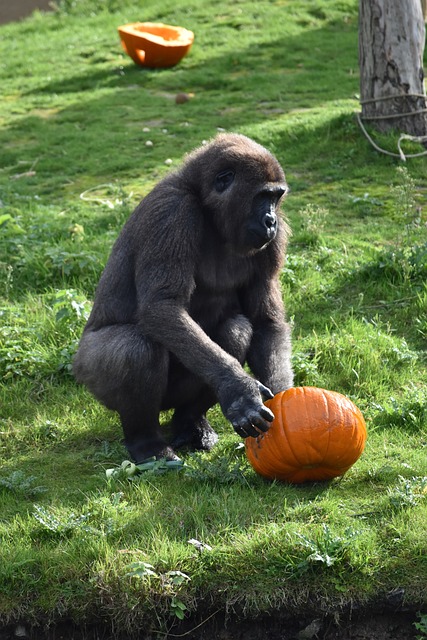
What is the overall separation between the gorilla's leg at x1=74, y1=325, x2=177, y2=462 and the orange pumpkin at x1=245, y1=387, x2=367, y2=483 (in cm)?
60

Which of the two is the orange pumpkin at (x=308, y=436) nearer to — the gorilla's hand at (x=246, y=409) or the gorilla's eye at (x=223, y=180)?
the gorilla's hand at (x=246, y=409)

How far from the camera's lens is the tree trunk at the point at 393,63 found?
8812 millimetres

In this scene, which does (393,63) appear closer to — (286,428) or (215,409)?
(215,409)

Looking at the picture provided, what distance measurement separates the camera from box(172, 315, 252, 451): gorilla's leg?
5.08 m

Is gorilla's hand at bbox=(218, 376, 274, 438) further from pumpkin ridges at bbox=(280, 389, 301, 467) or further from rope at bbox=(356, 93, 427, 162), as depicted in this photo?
rope at bbox=(356, 93, 427, 162)

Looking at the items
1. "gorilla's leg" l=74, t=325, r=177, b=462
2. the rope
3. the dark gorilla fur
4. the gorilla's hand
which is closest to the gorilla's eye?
the dark gorilla fur

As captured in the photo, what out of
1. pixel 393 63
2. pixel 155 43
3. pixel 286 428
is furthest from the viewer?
pixel 155 43

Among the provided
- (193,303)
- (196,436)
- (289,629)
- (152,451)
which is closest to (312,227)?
(193,303)

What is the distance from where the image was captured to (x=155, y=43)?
12312 mm

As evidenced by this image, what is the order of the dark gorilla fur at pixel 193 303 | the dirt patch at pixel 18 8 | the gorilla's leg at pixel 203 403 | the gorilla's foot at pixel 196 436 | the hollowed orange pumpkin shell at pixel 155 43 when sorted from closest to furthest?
1. the dark gorilla fur at pixel 193 303
2. the gorilla's leg at pixel 203 403
3. the gorilla's foot at pixel 196 436
4. the hollowed orange pumpkin shell at pixel 155 43
5. the dirt patch at pixel 18 8

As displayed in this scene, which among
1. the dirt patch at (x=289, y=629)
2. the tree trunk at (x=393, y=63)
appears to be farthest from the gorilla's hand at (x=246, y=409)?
the tree trunk at (x=393, y=63)

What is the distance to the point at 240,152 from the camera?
4938mm

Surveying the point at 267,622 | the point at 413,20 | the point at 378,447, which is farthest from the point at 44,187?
the point at 267,622

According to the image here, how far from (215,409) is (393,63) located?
461cm
